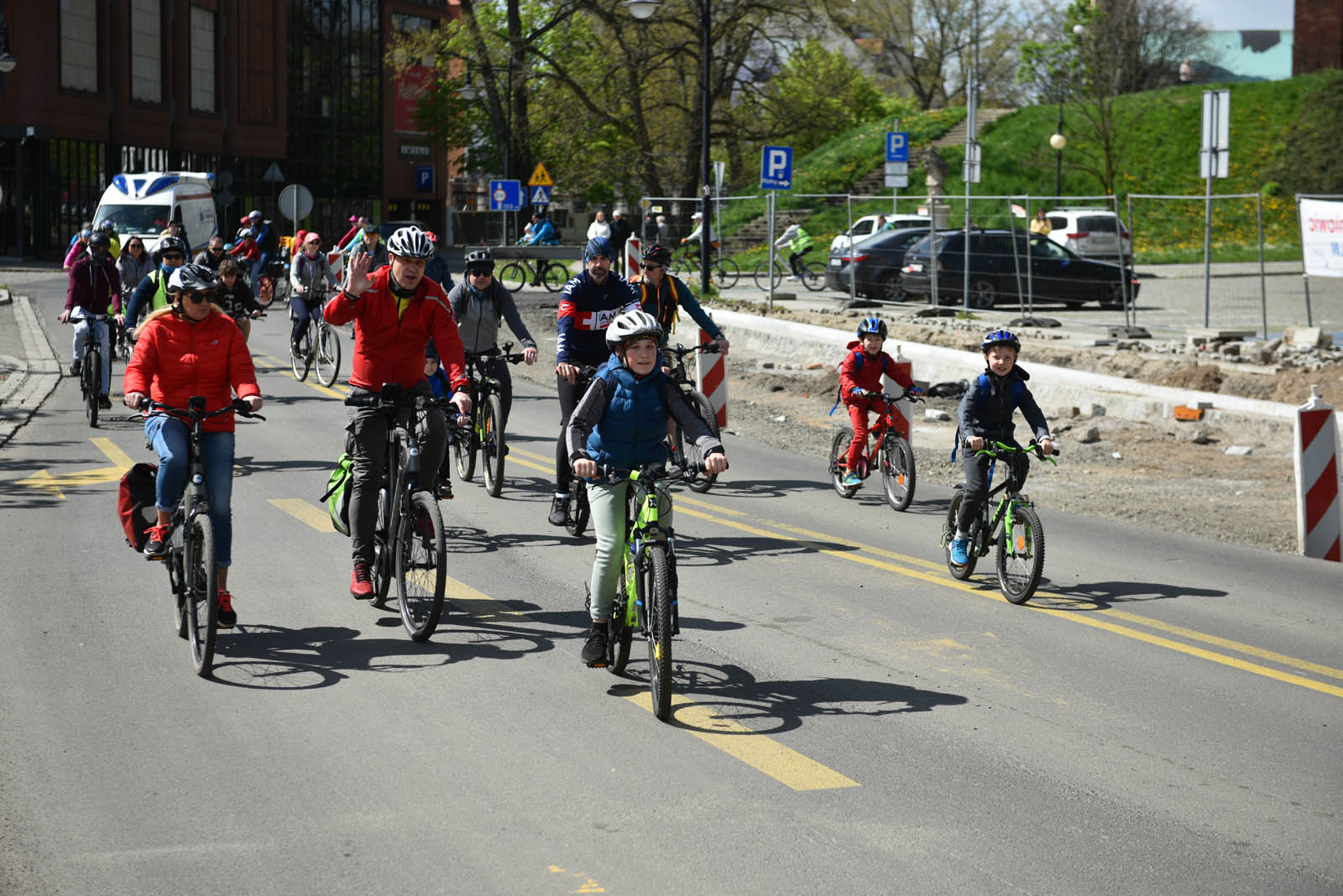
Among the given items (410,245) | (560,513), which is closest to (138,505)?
(410,245)

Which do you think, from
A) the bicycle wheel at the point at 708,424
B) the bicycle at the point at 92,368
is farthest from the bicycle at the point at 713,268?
the bicycle wheel at the point at 708,424

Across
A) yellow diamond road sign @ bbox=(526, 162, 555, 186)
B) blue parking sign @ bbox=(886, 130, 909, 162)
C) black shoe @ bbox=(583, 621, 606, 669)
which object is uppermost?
yellow diamond road sign @ bbox=(526, 162, 555, 186)

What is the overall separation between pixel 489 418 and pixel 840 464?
2.89 meters

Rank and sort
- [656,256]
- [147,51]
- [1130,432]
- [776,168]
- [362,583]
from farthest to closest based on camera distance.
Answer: [147,51] < [776,168] < [1130,432] < [656,256] < [362,583]

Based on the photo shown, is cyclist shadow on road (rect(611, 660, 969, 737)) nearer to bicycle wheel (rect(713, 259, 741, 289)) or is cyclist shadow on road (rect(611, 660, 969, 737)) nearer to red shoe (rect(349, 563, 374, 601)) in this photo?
red shoe (rect(349, 563, 374, 601))

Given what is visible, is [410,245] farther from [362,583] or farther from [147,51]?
[147,51]

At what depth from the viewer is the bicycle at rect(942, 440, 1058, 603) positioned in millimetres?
9031

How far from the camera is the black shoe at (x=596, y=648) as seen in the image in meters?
7.30

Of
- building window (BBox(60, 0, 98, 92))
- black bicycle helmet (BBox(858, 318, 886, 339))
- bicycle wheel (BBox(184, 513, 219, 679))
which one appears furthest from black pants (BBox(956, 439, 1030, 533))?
building window (BBox(60, 0, 98, 92))

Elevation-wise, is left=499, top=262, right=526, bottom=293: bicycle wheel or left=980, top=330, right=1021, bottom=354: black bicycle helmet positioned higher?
left=499, top=262, right=526, bottom=293: bicycle wheel

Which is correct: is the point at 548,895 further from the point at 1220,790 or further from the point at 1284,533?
the point at 1284,533

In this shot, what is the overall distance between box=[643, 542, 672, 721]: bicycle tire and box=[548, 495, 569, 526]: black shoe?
4.34 metres

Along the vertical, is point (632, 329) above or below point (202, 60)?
below

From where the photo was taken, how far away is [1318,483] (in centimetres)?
1123
